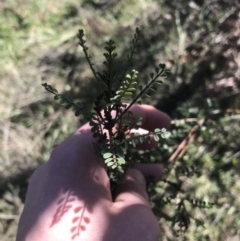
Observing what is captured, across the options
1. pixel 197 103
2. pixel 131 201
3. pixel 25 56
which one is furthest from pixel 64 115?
→ pixel 131 201

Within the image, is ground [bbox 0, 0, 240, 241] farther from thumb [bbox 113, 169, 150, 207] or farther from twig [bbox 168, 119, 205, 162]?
thumb [bbox 113, 169, 150, 207]

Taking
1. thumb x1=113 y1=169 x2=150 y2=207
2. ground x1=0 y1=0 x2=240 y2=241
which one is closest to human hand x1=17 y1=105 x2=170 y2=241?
thumb x1=113 y1=169 x2=150 y2=207

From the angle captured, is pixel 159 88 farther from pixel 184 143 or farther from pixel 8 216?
pixel 8 216

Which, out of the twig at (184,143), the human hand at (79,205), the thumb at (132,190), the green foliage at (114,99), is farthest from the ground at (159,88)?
the green foliage at (114,99)

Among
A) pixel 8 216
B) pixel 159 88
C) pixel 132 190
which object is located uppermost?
pixel 159 88

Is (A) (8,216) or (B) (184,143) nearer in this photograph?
(B) (184,143)

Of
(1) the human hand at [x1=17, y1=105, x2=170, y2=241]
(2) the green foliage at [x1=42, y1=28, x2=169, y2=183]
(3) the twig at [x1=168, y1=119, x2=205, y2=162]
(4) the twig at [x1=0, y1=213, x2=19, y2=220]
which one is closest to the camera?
(2) the green foliage at [x1=42, y1=28, x2=169, y2=183]

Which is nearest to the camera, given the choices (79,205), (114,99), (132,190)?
(114,99)

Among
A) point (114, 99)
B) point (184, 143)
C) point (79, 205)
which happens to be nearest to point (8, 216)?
point (184, 143)

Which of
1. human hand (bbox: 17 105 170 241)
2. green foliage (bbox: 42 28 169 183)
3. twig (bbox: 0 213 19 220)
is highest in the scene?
green foliage (bbox: 42 28 169 183)
